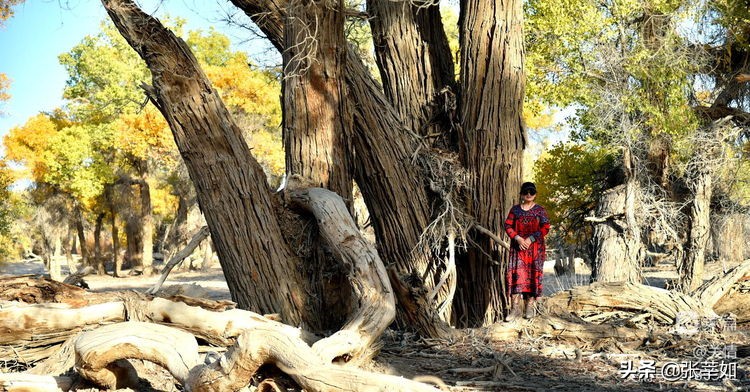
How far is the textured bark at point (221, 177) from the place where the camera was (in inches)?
265

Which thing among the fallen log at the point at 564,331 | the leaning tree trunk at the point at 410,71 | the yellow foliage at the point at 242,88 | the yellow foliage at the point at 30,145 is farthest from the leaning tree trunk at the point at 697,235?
the yellow foliage at the point at 30,145

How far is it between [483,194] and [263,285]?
2853 mm

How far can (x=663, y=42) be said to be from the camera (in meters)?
16.4

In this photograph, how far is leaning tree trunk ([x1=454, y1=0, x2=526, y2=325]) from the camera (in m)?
8.35

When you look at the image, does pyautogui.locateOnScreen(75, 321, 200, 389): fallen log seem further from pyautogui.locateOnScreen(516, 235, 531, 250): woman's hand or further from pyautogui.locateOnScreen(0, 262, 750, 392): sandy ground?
pyautogui.locateOnScreen(516, 235, 531, 250): woman's hand

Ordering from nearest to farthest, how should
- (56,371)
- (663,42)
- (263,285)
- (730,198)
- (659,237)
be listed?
(56,371) < (263,285) < (663,42) < (659,237) < (730,198)

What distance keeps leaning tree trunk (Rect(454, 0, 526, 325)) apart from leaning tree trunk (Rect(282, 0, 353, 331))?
167cm

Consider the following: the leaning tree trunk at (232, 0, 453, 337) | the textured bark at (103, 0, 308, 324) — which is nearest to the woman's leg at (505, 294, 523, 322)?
the leaning tree trunk at (232, 0, 453, 337)

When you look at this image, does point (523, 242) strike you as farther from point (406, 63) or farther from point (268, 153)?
point (268, 153)

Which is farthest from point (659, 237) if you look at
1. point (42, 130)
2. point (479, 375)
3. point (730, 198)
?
point (42, 130)

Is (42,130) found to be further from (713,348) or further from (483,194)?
(713,348)

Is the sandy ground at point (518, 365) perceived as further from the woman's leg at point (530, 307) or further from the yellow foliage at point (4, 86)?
the yellow foliage at point (4, 86)

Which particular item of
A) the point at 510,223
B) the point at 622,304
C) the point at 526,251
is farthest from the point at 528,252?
the point at 622,304

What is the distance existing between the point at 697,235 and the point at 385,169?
34.0ft
